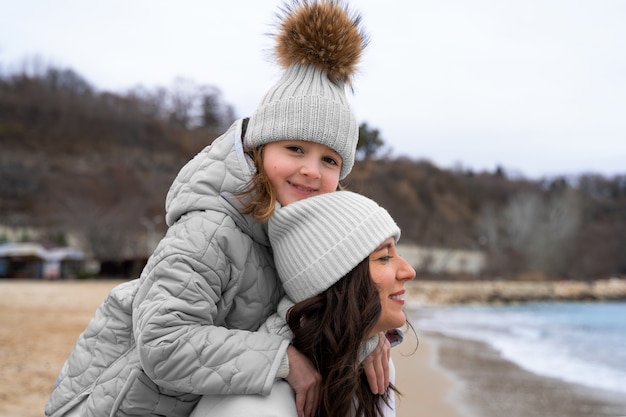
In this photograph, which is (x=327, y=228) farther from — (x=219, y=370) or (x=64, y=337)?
(x=64, y=337)

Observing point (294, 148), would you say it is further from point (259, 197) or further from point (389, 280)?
point (389, 280)

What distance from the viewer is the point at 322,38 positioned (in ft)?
7.89

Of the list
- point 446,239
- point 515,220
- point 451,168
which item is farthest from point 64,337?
point 451,168

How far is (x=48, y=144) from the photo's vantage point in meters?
84.3

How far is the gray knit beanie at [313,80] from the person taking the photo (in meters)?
2.35

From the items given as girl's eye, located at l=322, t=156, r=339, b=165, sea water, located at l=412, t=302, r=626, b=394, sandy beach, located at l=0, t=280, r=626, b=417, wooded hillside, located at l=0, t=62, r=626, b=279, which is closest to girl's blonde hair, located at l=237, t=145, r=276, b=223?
girl's eye, located at l=322, t=156, r=339, b=165

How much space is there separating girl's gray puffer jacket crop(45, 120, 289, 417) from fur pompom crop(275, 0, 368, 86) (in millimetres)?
406

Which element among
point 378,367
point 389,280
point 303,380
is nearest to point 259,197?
point 389,280

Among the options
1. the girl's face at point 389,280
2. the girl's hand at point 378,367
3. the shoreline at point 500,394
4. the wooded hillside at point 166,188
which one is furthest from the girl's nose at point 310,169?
the wooded hillside at point 166,188

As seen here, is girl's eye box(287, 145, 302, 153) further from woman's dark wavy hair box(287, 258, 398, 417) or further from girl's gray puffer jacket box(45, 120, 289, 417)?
woman's dark wavy hair box(287, 258, 398, 417)

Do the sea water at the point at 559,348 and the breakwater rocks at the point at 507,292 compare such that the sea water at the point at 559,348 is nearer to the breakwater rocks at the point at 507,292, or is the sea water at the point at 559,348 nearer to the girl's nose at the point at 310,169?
the girl's nose at the point at 310,169

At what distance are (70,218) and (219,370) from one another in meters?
53.8

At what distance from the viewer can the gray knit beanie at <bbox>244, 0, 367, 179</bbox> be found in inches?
92.4

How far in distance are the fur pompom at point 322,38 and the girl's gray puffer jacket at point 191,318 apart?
1.33ft
